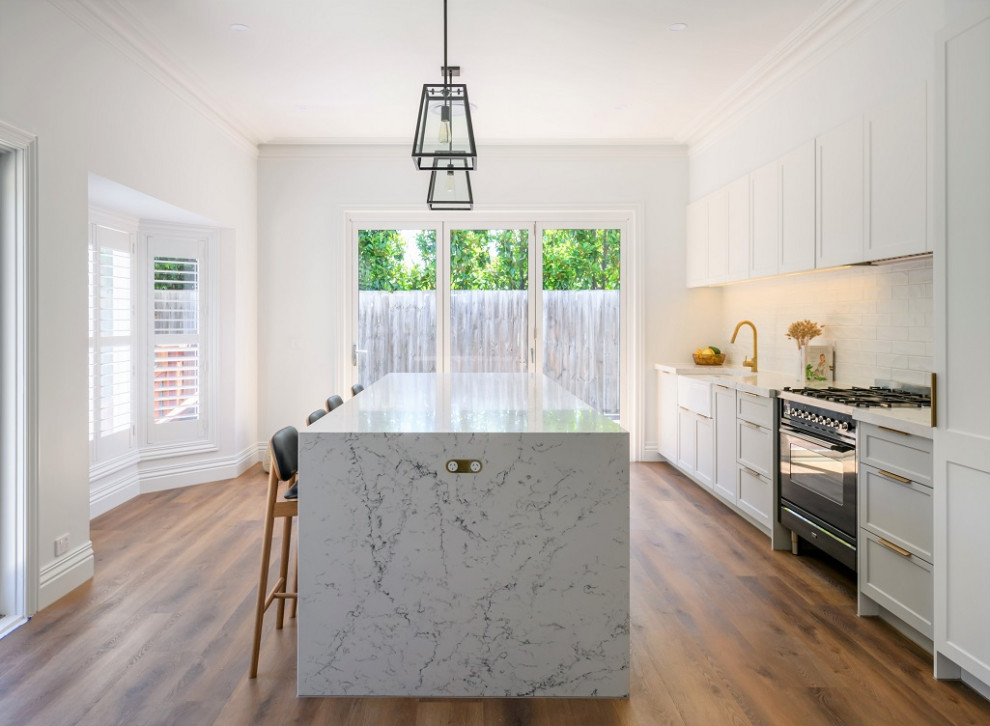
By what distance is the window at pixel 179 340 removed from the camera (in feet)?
17.0

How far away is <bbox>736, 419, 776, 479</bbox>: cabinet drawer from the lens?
387 centimetres

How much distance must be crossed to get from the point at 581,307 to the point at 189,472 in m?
3.69

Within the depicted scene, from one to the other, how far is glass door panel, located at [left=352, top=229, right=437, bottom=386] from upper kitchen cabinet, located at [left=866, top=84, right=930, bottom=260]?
384cm

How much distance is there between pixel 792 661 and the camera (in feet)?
8.28

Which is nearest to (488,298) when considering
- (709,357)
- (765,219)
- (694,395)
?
(709,357)

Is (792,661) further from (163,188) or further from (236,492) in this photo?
(163,188)

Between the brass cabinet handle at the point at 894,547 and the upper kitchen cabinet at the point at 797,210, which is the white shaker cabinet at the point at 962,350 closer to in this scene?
the brass cabinet handle at the point at 894,547

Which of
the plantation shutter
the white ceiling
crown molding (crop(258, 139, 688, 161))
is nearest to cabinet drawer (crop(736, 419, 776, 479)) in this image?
the white ceiling

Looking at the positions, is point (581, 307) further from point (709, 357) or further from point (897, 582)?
point (897, 582)

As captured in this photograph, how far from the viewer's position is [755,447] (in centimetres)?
406

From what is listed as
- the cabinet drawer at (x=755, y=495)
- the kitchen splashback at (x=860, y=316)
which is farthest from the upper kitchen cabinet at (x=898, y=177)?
the cabinet drawer at (x=755, y=495)

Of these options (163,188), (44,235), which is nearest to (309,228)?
(163,188)

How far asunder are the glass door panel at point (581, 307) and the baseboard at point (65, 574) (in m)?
4.02

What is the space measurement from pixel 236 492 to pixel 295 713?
3256 millimetres
